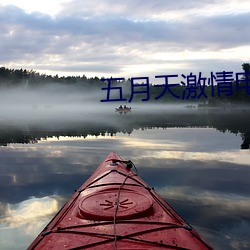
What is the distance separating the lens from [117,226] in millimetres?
4711

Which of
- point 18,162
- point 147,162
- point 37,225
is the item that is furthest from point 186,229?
point 18,162

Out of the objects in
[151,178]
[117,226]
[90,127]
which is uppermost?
[117,226]

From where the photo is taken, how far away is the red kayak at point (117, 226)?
4262 mm

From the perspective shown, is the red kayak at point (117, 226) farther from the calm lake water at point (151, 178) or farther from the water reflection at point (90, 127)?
the water reflection at point (90, 127)

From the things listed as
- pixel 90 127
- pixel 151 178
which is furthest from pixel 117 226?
pixel 90 127

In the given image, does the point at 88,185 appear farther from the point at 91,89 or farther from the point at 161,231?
the point at 91,89

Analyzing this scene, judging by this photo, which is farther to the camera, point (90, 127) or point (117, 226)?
point (90, 127)

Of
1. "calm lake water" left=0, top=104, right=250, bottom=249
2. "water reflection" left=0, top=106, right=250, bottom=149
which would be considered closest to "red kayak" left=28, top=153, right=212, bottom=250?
"calm lake water" left=0, top=104, right=250, bottom=249

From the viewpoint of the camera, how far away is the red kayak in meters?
4.26

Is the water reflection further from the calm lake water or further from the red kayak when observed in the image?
the red kayak

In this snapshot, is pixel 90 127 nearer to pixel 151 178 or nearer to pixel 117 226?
pixel 151 178

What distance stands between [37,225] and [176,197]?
3911mm

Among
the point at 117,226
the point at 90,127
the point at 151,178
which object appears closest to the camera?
the point at 117,226

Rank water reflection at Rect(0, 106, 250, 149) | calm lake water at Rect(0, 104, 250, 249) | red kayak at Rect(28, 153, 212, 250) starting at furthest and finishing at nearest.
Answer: water reflection at Rect(0, 106, 250, 149) < calm lake water at Rect(0, 104, 250, 249) < red kayak at Rect(28, 153, 212, 250)
